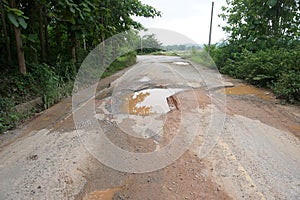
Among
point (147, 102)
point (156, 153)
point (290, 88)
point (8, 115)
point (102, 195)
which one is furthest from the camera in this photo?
point (290, 88)

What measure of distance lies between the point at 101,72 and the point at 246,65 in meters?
5.95

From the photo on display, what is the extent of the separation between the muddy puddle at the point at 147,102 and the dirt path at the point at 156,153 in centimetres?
5

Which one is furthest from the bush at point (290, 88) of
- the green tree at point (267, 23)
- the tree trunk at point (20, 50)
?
the tree trunk at point (20, 50)

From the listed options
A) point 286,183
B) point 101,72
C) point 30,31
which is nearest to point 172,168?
point 286,183

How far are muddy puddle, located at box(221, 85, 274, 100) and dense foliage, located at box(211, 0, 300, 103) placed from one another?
275 mm

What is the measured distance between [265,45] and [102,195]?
977 cm

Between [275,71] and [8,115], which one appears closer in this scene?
[8,115]

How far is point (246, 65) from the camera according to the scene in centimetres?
812

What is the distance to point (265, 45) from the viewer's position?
934 centimetres

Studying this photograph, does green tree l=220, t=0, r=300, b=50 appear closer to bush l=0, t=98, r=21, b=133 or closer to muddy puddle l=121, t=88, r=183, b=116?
muddy puddle l=121, t=88, r=183, b=116

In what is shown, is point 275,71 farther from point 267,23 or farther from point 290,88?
point 267,23

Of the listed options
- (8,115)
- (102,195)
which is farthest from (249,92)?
(8,115)

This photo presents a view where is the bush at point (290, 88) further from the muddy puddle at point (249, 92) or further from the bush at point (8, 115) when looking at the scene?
the bush at point (8, 115)

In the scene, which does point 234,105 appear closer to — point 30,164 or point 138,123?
point 138,123
